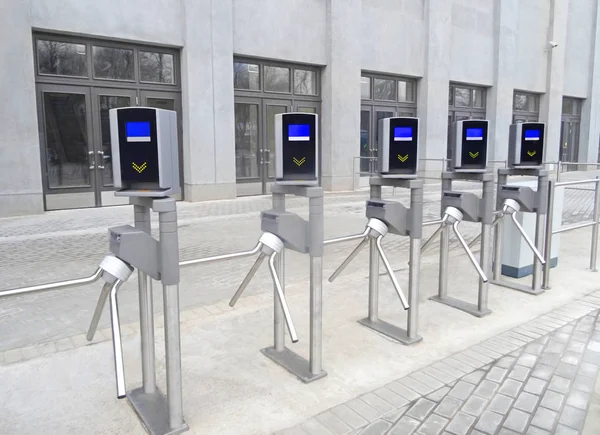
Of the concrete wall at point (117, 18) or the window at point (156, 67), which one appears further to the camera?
the window at point (156, 67)

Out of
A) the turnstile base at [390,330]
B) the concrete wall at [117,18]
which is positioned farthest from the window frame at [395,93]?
the turnstile base at [390,330]

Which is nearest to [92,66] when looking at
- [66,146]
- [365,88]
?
[66,146]

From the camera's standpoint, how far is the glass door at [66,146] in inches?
380

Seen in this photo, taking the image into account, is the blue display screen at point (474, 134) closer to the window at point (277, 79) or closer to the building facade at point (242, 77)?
the building facade at point (242, 77)

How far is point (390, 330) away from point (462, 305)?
0.92 m

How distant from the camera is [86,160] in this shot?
10.1m

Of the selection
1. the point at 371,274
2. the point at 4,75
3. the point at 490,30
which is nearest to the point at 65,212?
the point at 4,75

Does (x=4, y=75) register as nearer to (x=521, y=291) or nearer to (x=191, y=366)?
(x=191, y=366)

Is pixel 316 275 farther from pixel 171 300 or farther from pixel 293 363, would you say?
pixel 171 300

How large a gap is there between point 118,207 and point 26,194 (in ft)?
5.91

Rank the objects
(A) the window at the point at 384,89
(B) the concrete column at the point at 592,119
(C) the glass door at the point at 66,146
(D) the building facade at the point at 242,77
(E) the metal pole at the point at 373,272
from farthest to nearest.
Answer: (B) the concrete column at the point at 592,119
(A) the window at the point at 384,89
(C) the glass door at the point at 66,146
(D) the building facade at the point at 242,77
(E) the metal pole at the point at 373,272

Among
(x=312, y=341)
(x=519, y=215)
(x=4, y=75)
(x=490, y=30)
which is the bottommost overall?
(x=312, y=341)

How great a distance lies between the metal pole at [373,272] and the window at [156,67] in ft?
27.4

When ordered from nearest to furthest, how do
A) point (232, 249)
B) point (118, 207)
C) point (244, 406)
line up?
point (244, 406), point (232, 249), point (118, 207)
